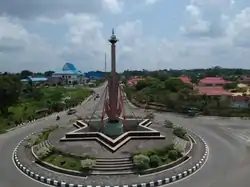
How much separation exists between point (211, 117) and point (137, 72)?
459 ft

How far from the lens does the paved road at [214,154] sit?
1559cm

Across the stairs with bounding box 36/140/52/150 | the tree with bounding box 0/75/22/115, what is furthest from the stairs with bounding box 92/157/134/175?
the tree with bounding box 0/75/22/115

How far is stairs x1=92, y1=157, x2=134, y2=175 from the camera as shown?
16.6 metres

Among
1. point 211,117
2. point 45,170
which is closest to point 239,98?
point 211,117

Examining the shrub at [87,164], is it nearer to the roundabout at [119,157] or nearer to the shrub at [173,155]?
the roundabout at [119,157]

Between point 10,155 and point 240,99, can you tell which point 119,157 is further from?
point 240,99

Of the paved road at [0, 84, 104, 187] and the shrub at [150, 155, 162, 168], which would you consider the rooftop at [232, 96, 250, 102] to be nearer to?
the paved road at [0, 84, 104, 187]

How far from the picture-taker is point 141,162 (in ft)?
55.1

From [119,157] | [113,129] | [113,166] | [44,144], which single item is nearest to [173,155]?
[119,157]

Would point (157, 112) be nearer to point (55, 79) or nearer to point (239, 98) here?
point (239, 98)

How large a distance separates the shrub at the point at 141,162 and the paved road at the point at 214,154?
2171mm

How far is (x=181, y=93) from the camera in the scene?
40.7 m

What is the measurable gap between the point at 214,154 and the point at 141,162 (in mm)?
6082

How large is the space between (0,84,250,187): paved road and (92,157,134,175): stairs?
300cm
